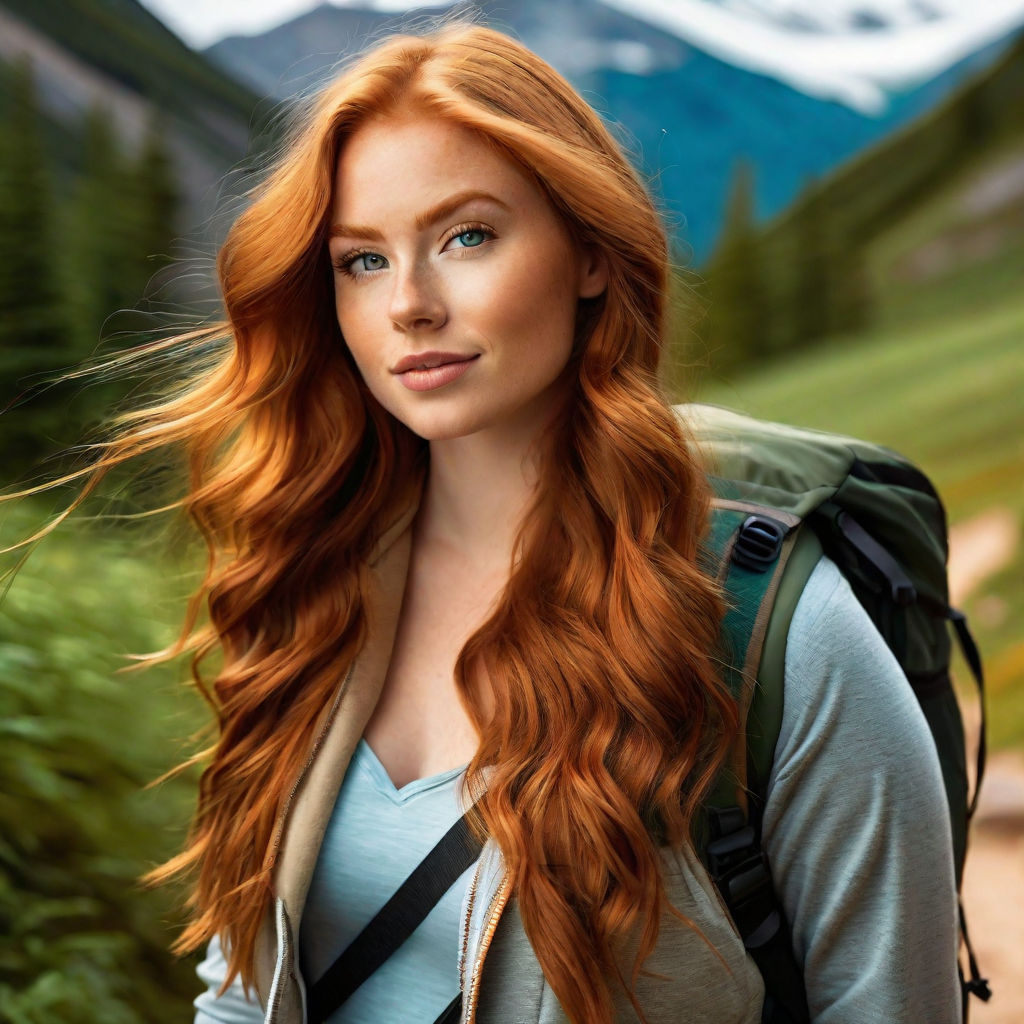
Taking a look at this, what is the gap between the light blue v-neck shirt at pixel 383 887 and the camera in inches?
60.1

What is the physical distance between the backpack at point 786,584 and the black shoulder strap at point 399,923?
35 centimetres

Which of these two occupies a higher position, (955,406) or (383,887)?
(383,887)

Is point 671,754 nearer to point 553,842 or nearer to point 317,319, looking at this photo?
point 553,842

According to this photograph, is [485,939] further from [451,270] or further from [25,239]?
[25,239]

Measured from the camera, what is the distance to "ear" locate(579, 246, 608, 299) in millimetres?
1606

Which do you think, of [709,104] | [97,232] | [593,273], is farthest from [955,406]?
[593,273]

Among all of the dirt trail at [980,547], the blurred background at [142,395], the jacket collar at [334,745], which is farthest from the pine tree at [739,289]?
the jacket collar at [334,745]

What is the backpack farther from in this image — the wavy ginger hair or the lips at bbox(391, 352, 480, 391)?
the lips at bbox(391, 352, 480, 391)

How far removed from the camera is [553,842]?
142cm

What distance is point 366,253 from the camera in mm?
1573

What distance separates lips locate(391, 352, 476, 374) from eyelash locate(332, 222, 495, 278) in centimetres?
16

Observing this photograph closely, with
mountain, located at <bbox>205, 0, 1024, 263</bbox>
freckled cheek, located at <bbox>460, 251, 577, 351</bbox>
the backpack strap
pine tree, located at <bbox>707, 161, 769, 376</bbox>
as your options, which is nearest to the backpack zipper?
the backpack strap

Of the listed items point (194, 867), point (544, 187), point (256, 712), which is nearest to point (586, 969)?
point (256, 712)

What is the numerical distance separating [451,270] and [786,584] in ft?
2.15
